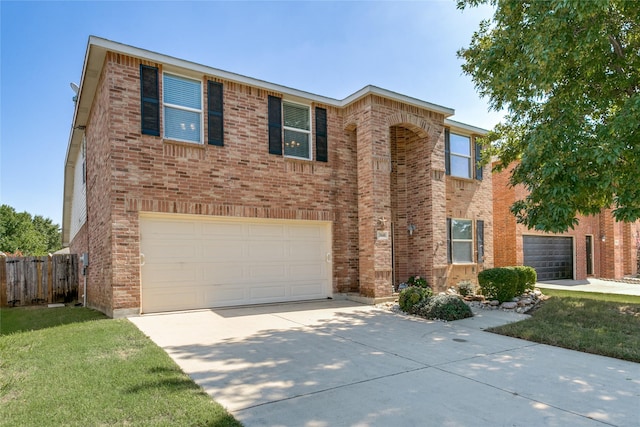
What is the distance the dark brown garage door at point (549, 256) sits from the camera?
17.5 meters

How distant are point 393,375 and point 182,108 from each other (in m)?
7.59

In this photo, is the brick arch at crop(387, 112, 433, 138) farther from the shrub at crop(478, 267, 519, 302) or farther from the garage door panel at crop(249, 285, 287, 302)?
the garage door panel at crop(249, 285, 287, 302)

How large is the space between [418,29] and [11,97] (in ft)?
37.4

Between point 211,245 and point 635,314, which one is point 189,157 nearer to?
point 211,245

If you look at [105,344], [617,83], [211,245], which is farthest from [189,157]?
[617,83]

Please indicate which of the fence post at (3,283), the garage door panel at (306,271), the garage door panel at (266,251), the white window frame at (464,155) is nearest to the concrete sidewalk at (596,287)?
the white window frame at (464,155)

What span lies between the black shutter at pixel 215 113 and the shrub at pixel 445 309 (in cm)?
626

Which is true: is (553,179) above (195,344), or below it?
above

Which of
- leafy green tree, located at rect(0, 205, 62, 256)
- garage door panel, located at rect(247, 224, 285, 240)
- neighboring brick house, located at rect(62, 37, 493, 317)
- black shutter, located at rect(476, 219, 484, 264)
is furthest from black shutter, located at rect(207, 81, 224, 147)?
leafy green tree, located at rect(0, 205, 62, 256)

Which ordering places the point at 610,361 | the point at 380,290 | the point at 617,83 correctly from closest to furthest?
1. the point at 610,361
2. the point at 617,83
3. the point at 380,290

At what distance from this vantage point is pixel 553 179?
6.95 m

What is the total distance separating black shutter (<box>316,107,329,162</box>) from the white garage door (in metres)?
1.95

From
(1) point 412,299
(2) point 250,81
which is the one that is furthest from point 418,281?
(2) point 250,81

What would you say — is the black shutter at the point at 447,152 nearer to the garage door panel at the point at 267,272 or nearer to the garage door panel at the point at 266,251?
the garage door panel at the point at 266,251
